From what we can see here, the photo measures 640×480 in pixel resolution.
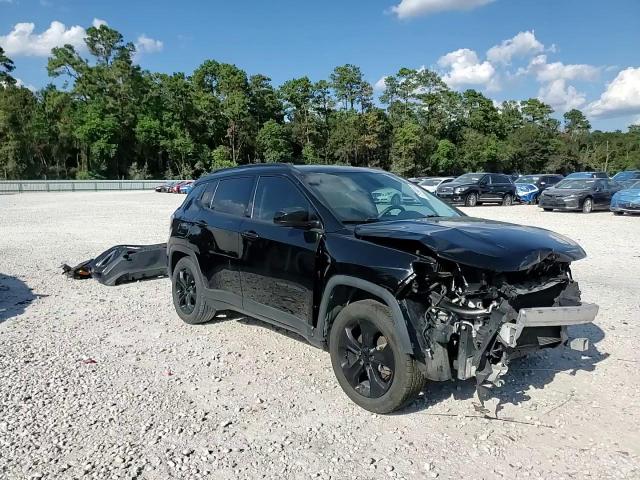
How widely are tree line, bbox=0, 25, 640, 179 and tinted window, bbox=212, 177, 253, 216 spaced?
204 ft

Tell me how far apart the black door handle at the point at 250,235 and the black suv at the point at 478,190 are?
2295cm

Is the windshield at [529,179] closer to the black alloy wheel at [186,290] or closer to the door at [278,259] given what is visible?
the black alloy wheel at [186,290]

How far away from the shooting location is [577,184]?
23016 mm

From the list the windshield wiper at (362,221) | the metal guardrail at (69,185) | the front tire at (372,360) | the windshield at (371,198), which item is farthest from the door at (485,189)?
the metal guardrail at (69,185)

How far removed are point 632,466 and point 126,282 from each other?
7414 millimetres

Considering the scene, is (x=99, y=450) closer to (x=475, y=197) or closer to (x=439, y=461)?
(x=439, y=461)

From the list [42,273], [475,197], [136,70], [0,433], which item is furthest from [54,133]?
[0,433]

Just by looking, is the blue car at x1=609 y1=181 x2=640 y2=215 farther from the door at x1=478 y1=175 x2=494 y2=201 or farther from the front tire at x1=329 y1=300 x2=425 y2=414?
the front tire at x1=329 y1=300 x2=425 y2=414

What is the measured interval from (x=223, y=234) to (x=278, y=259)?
1.07 metres

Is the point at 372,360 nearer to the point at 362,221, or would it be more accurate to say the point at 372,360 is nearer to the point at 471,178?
the point at 362,221

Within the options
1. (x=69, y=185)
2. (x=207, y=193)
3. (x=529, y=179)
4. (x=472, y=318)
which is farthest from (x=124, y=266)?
(x=69, y=185)

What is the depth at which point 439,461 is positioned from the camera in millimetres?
3266

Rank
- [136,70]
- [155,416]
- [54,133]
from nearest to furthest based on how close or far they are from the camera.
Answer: [155,416]
[54,133]
[136,70]

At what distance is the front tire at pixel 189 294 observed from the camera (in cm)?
587
